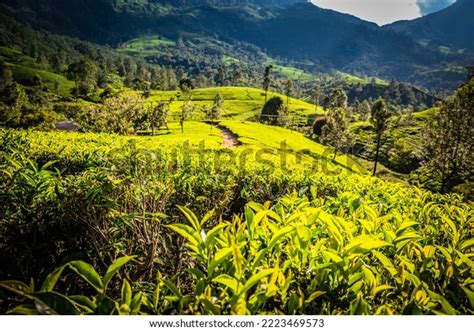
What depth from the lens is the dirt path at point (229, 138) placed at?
4319cm

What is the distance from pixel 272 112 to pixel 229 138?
43.2 metres

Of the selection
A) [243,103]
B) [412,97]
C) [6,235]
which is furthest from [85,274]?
A: [412,97]

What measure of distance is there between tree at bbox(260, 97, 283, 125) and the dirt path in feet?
89.4

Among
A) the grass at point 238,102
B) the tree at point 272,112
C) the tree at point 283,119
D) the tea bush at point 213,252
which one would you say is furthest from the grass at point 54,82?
→ the tea bush at point 213,252

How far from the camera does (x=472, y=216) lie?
8.69 ft

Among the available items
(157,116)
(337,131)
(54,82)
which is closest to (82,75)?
(54,82)

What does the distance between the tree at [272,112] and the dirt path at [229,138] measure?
27.3 meters

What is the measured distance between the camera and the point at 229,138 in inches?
1921

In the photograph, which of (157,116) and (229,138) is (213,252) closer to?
(229,138)

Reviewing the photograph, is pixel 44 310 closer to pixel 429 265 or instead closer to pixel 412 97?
pixel 429 265

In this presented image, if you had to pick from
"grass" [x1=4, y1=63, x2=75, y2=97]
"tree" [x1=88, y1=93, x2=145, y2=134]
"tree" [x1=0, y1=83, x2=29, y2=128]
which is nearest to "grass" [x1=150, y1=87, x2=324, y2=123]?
"grass" [x1=4, y1=63, x2=75, y2=97]

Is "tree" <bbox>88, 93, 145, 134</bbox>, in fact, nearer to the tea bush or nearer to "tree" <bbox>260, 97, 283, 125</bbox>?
the tea bush

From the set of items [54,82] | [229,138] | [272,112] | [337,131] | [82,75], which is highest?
[82,75]
